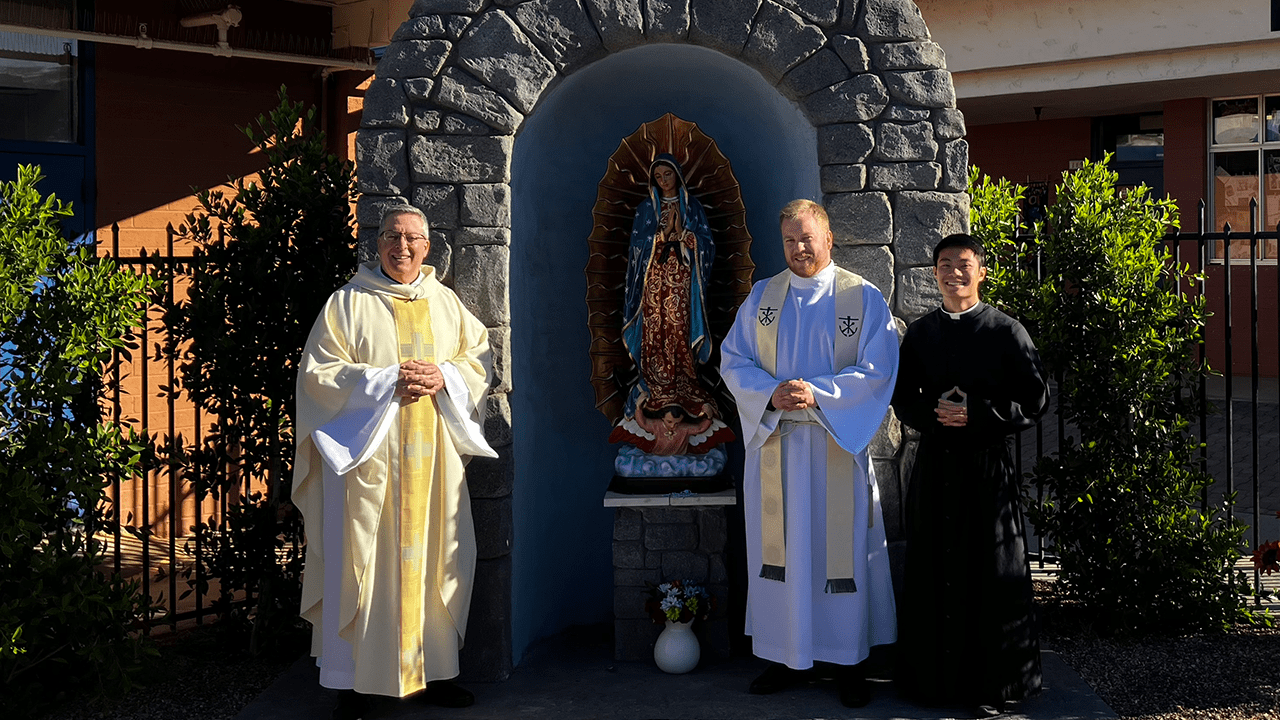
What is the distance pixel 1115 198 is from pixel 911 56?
4.44ft

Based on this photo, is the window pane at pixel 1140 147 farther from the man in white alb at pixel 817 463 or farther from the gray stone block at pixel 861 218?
the man in white alb at pixel 817 463

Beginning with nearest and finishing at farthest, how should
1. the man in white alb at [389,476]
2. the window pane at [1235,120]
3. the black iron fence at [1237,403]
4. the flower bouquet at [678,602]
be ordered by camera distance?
the man in white alb at [389,476] < the flower bouquet at [678,602] < the black iron fence at [1237,403] < the window pane at [1235,120]

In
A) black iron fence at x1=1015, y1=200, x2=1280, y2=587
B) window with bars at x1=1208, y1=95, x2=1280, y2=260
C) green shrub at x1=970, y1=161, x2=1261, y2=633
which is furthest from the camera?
window with bars at x1=1208, y1=95, x2=1280, y2=260

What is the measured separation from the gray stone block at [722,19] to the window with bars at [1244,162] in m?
9.30

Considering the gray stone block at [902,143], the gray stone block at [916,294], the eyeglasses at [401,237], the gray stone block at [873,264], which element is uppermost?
the gray stone block at [902,143]

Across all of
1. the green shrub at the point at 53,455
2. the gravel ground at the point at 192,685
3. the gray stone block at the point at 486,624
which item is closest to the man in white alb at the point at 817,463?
the gray stone block at the point at 486,624

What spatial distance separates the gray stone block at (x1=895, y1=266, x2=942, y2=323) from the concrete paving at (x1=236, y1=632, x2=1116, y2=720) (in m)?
1.42

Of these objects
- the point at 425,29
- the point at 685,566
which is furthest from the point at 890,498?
the point at 425,29

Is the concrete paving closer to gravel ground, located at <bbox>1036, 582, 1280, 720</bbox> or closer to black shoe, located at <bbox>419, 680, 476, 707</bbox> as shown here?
black shoe, located at <bbox>419, 680, 476, 707</bbox>

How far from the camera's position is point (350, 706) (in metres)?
4.29

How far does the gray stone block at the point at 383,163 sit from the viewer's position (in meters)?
4.62

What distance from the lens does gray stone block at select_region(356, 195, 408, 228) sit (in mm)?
4605

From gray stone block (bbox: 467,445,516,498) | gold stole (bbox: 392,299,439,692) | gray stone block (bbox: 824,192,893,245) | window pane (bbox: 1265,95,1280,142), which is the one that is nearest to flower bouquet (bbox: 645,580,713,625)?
gray stone block (bbox: 467,445,516,498)

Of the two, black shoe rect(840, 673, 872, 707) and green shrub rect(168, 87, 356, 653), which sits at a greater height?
green shrub rect(168, 87, 356, 653)
